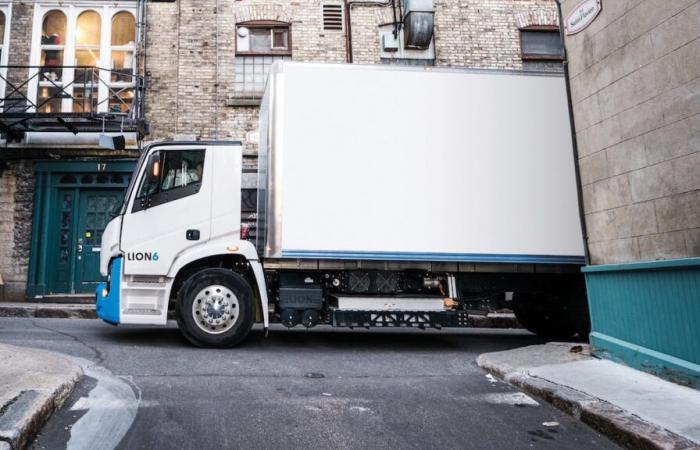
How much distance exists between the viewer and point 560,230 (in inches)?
236

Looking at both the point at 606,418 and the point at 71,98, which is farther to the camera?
the point at 71,98

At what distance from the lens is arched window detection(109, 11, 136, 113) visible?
463 inches

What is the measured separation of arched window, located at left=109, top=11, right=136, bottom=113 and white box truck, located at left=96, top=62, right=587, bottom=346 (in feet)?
21.8

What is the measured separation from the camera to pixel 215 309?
581cm

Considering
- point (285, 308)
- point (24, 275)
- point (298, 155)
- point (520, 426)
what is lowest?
point (520, 426)

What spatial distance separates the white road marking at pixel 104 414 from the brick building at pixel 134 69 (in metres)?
8.04

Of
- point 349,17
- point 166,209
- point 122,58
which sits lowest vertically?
point 166,209

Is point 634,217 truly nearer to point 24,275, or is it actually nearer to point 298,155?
point 298,155

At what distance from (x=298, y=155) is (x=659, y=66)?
381cm

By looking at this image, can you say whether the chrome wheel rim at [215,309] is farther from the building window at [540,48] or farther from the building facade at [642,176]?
the building window at [540,48]

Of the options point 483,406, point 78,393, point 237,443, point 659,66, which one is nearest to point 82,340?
point 78,393

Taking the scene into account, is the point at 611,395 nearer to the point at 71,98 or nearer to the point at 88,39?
the point at 71,98

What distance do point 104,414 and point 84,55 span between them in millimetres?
11386

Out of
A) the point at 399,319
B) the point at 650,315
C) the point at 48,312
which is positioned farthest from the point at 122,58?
the point at 650,315
